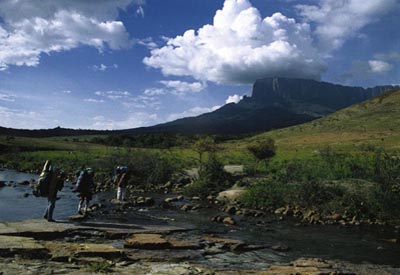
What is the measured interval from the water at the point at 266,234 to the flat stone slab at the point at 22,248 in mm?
4560

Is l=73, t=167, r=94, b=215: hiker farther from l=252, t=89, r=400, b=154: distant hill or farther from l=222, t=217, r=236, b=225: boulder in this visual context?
l=252, t=89, r=400, b=154: distant hill

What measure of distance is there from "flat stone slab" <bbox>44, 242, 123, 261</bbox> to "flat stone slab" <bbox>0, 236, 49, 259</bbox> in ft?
0.81

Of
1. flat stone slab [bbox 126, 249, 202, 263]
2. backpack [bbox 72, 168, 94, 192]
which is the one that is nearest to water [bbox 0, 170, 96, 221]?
backpack [bbox 72, 168, 94, 192]

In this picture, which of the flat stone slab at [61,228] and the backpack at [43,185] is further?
the backpack at [43,185]

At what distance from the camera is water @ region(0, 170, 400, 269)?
45.5 feet

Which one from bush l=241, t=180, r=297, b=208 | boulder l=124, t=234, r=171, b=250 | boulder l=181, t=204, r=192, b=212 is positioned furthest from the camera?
bush l=241, t=180, r=297, b=208

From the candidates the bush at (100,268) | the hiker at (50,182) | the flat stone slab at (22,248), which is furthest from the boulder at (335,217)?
the bush at (100,268)

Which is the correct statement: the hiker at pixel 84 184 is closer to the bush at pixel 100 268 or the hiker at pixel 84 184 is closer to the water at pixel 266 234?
the water at pixel 266 234

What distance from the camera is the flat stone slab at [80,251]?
11.1 m

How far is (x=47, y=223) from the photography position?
16.2 m

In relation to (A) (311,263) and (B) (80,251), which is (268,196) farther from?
(B) (80,251)

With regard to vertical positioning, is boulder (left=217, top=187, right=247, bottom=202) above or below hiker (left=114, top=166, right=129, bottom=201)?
below

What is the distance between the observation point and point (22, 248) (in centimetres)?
1140

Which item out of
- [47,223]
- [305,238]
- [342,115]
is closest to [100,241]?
[47,223]
